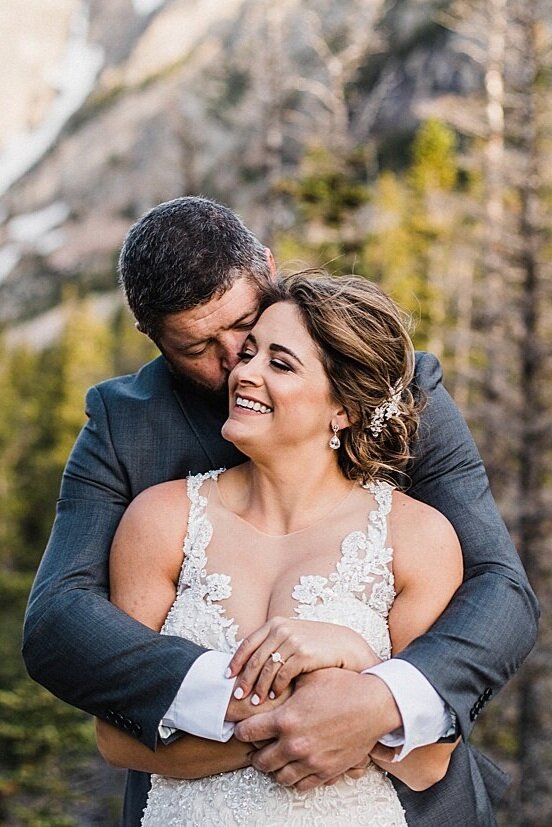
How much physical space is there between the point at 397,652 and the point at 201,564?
573 mm

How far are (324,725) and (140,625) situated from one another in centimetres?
55

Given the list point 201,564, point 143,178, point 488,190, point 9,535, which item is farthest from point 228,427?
point 143,178

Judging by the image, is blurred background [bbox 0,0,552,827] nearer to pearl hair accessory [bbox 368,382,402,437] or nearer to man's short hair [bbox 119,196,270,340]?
man's short hair [bbox 119,196,270,340]

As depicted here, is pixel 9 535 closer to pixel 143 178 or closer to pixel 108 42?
pixel 143 178

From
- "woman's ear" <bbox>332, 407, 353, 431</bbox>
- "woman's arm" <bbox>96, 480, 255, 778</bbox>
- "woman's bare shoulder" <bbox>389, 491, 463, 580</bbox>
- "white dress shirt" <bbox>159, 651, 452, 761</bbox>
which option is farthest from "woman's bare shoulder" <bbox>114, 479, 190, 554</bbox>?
"woman's bare shoulder" <bbox>389, 491, 463, 580</bbox>

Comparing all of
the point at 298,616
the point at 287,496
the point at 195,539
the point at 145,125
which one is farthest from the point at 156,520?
the point at 145,125

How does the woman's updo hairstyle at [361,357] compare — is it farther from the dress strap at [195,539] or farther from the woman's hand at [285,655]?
the woman's hand at [285,655]

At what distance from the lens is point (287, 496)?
9.71ft

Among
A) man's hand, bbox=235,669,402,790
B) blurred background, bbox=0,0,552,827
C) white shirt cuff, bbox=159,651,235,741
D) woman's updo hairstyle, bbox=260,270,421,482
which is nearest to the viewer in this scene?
man's hand, bbox=235,669,402,790

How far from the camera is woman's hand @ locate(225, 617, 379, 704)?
8.20ft

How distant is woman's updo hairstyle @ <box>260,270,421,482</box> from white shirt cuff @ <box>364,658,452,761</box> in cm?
68

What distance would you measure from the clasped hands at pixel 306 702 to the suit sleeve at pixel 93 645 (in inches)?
7.5

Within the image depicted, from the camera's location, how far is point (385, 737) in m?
2.54

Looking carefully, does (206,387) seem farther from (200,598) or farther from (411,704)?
(411,704)
